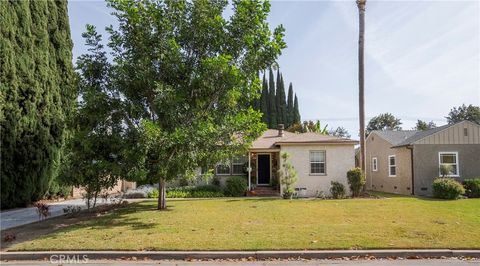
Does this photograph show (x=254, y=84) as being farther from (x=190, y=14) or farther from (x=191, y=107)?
(x=190, y=14)

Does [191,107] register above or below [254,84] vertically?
below

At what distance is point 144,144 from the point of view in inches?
453

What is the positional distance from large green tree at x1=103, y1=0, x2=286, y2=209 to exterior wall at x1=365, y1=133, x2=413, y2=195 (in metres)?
13.2

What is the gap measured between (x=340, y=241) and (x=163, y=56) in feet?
26.8

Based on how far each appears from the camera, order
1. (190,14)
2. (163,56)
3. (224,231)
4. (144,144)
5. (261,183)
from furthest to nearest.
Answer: (261,183), (190,14), (163,56), (144,144), (224,231)

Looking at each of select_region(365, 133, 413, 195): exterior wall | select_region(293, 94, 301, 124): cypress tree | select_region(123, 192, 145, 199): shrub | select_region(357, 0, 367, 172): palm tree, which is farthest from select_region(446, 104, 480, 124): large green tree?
select_region(123, 192, 145, 199): shrub

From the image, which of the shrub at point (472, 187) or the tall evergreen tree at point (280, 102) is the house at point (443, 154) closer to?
the shrub at point (472, 187)

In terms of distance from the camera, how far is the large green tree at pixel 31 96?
51.1 ft

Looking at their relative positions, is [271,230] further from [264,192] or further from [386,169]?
[386,169]

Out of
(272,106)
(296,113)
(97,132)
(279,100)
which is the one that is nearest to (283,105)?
(279,100)

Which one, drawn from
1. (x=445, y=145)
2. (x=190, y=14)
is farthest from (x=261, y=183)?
(x=190, y=14)

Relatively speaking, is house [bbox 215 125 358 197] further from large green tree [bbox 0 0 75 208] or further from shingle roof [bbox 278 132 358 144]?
large green tree [bbox 0 0 75 208]

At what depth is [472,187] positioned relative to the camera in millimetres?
19844

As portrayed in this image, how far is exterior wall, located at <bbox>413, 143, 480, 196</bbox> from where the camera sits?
21.9 m
